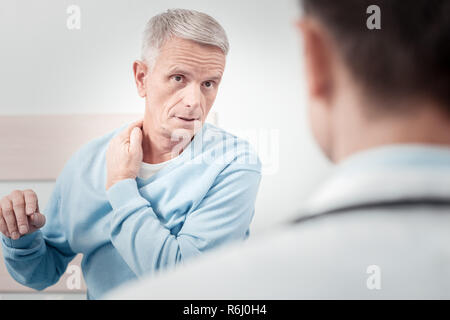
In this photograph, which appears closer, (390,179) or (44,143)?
(390,179)

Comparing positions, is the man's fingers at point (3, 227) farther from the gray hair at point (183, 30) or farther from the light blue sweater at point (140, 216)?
the gray hair at point (183, 30)

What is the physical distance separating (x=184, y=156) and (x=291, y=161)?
0.30 metres

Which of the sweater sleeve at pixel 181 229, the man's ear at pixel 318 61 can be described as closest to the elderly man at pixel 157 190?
the sweater sleeve at pixel 181 229

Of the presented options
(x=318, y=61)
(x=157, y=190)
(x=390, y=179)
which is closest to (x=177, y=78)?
(x=157, y=190)

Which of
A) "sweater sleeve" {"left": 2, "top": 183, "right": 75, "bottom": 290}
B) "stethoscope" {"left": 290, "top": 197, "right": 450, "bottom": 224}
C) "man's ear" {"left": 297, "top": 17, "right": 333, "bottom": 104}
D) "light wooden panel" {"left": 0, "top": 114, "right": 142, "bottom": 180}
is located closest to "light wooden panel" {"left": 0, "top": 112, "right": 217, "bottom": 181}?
"light wooden panel" {"left": 0, "top": 114, "right": 142, "bottom": 180}

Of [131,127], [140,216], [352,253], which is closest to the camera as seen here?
[352,253]

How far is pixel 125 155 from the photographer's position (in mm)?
1176

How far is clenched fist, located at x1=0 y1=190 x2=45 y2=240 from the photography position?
116 cm

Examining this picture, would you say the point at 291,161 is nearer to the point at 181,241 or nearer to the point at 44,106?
the point at 181,241

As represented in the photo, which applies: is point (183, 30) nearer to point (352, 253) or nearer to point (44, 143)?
point (44, 143)

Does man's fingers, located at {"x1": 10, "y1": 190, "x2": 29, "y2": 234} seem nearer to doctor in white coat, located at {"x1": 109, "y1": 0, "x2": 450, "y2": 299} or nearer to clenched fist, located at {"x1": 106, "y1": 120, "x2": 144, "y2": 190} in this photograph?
clenched fist, located at {"x1": 106, "y1": 120, "x2": 144, "y2": 190}

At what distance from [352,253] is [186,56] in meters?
0.94

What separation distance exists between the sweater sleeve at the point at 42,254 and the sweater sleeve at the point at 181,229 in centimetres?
19

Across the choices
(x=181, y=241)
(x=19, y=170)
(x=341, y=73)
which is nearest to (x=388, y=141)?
(x=341, y=73)
